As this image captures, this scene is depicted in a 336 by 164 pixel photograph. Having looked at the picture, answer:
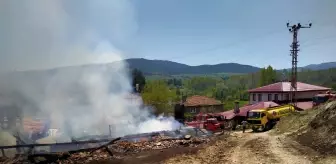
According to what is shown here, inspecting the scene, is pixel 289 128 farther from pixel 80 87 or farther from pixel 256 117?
pixel 80 87

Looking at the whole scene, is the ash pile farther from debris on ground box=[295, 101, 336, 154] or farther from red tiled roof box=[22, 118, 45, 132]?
debris on ground box=[295, 101, 336, 154]

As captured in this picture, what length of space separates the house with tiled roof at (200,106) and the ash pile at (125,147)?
4834 cm

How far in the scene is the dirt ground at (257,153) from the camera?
20250 mm

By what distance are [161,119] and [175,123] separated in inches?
69.5

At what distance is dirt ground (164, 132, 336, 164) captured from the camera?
66.4ft

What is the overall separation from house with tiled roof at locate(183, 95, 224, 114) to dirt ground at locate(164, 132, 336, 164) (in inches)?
2123

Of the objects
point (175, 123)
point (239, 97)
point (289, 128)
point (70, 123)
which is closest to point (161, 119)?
point (175, 123)

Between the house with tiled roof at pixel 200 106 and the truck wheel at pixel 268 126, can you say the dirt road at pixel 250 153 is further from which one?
the house with tiled roof at pixel 200 106

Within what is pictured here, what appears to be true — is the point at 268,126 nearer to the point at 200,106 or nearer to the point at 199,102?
the point at 200,106

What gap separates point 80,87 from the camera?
3909 centimetres

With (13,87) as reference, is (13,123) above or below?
below

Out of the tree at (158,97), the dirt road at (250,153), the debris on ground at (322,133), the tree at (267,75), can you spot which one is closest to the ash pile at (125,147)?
the dirt road at (250,153)

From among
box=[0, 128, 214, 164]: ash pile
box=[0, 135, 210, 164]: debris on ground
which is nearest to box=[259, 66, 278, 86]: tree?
box=[0, 128, 214, 164]: ash pile

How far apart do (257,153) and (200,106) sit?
61446 millimetres
